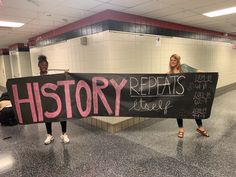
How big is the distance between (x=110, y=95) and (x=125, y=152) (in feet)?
2.80

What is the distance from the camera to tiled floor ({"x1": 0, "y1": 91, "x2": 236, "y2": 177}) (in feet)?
6.95

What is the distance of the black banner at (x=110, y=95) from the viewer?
2.46 metres

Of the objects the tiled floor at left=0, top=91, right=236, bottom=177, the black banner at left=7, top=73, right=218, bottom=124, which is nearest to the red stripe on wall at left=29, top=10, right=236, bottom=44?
the black banner at left=7, top=73, right=218, bottom=124

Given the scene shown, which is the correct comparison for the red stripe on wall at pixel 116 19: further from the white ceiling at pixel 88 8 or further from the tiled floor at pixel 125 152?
the tiled floor at pixel 125 152

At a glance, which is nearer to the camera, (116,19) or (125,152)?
(125,152)

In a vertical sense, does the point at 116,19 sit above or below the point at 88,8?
below

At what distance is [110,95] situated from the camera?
8.45ft

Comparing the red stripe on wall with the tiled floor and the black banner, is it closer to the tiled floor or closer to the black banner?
the black banner

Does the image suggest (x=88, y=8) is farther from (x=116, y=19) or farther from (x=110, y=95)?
(x=110, y=95)

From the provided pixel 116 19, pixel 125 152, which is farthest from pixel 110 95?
pixel 116 19

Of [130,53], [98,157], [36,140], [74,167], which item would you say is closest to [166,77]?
[130,53]

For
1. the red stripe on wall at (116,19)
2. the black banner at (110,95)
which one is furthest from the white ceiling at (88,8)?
the black banner at (110,95)

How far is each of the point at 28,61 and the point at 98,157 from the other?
5892mm

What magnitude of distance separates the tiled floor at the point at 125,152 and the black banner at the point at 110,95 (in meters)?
0.49
